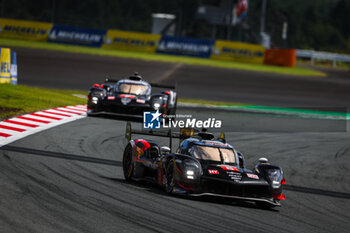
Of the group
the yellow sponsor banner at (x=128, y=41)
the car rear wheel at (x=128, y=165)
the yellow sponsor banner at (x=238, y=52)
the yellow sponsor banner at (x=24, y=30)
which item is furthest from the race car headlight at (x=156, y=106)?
the yellow sponsor banner at (x=24, y=30)

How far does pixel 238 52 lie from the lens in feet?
178

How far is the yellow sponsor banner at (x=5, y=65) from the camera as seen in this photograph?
80.7ft

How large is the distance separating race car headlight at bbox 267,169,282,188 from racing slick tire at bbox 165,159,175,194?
1717 mm

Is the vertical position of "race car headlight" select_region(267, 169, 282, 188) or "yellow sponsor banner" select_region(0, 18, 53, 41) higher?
"yellow sponsor banner" select_region(0, 18, 53, 41)

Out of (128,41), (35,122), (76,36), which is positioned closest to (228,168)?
(35,122)

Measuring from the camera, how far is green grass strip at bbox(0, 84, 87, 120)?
20853 millimetres

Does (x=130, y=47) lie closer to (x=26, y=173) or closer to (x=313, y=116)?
(x=313, y=116)

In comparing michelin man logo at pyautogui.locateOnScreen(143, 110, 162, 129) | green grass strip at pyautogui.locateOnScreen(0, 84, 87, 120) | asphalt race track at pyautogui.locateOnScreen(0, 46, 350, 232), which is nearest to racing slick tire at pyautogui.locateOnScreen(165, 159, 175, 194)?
asphalt race track at pyautogui.locateOnScreen(0, 46, 350, 232)

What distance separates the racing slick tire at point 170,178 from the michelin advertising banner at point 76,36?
4605 centimetres

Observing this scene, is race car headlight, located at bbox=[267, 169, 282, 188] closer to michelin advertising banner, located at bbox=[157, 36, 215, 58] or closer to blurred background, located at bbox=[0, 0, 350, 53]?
Answer: michelin advertising banner, located at bbox=[157, 36, 215, 58]

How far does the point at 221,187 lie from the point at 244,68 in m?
38.5

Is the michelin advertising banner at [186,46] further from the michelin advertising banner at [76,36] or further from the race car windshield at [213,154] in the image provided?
the race car windshield at [213,154]

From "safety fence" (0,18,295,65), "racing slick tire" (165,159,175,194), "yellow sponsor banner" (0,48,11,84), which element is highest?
"safety fence" (0,18,295,65)

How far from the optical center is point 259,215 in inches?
416
